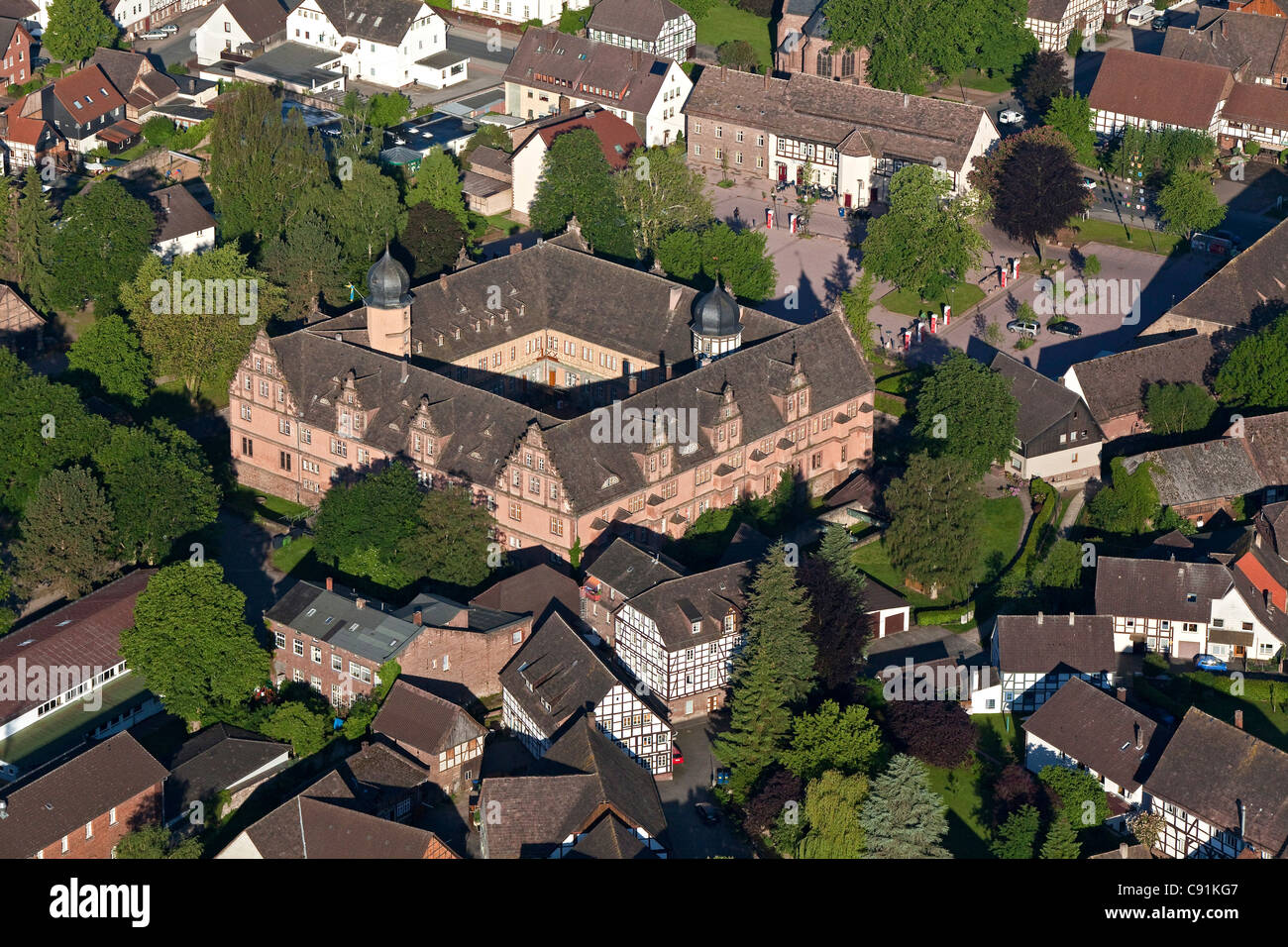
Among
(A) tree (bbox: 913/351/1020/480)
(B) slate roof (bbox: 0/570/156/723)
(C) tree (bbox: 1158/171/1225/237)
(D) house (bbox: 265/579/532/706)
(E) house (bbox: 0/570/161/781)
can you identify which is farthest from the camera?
(C) tree (bbox: 1158/171/1225/237)

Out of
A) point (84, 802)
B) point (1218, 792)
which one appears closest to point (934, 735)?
point (1218, 792)

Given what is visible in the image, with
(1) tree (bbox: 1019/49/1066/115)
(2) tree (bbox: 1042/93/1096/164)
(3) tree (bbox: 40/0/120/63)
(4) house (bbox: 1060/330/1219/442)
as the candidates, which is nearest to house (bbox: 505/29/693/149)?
(1) tree (bbox: 1019/49/1066/115)

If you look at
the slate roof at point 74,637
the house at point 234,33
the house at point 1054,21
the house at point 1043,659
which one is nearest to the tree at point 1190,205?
the house at point 1054,21

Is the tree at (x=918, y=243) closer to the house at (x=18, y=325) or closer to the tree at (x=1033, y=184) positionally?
the tree at (x=1033, y=184)

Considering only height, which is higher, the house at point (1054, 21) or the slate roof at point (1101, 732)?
the house at point (1054, 21)

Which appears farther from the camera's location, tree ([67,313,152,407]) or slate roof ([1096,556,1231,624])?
tree ([67,313,152,407])

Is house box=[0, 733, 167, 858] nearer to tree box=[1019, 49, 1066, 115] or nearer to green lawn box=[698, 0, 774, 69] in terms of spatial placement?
tree box=[1019, 49, 1066, 115]
